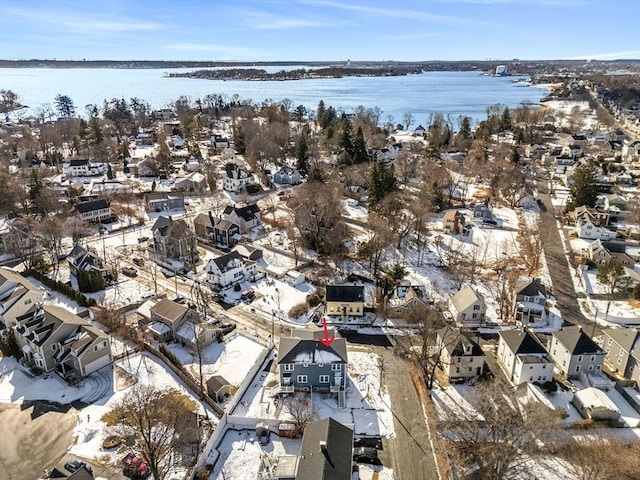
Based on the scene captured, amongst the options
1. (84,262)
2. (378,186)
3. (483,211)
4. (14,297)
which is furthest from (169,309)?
(483,211)

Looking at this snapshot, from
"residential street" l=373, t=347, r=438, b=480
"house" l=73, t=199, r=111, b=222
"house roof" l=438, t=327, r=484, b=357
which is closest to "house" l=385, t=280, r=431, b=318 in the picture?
"residential street" l=373, t=347, r=438, b=480

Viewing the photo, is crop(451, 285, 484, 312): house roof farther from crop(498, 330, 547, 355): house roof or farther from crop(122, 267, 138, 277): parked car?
crop(122, 267, 138, 277): parked car

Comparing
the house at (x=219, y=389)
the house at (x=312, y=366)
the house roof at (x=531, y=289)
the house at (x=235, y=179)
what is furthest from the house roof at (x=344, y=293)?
the house at (x=235, y=179)

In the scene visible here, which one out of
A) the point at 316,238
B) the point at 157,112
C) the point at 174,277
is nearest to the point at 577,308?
the point at 316,238

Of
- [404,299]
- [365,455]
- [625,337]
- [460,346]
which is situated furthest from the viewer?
[404,299]

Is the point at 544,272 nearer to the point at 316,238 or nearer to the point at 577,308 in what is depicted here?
the point at 577,308

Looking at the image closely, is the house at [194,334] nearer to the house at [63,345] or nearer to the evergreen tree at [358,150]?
the house at [63,345]

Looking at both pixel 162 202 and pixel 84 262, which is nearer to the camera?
pixel 84 262

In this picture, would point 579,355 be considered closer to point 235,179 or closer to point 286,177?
point 235,179
